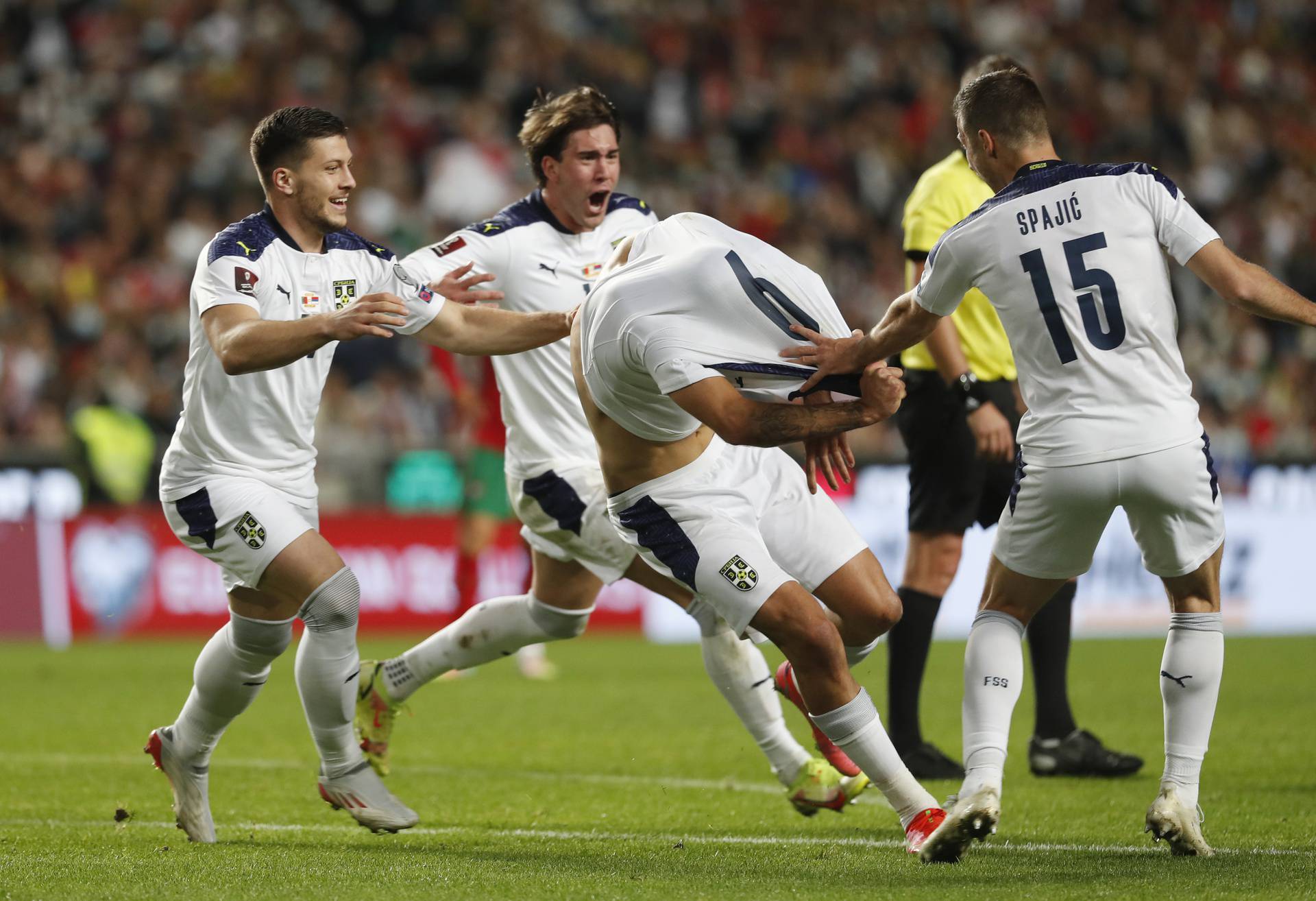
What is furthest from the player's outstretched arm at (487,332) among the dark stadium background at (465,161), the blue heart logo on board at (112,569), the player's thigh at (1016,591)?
the blue heart logo on board at (112,569)

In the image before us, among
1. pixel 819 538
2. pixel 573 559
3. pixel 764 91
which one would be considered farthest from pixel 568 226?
pixel 764 91

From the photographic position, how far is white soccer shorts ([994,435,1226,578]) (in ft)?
14.8

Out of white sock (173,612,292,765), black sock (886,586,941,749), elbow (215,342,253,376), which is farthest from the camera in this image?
black sock (886,586,941,749)

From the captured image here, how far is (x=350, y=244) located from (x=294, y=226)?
0.67 ft

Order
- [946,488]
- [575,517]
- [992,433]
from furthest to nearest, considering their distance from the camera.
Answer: [946,488], [992,433], [575,517]

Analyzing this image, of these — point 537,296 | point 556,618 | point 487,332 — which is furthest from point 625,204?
point 556,618

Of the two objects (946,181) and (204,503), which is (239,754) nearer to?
(204,503)

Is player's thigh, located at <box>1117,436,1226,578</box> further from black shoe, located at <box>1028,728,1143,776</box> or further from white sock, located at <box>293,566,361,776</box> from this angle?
white sock, located at <box>293,566,361,776</box>

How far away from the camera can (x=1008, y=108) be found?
470 cm

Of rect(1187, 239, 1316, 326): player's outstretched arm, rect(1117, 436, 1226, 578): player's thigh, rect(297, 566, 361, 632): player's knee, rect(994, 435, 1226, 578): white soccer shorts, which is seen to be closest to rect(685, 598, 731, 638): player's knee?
rect(297, 566, 361, 632): player's knee

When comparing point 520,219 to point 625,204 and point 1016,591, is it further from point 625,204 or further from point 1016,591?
point 1016,591

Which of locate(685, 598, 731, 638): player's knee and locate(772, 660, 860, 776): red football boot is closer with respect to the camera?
locate(772, 660, 860, 776): red football boot

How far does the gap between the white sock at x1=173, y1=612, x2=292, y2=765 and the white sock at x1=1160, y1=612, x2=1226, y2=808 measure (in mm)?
2640

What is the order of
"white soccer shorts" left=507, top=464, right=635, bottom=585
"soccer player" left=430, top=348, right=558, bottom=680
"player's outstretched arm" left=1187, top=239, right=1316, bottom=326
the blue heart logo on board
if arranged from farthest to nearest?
1. the blue heart logo on board
2. "soccer player" left=430, top=348, right=558, bottom=680
3. "white soccer shorts" left=507, top=464, right=635, bottom=585
4. "player's outstretched arm" left=1187, top=239, right=1316, bottom=326
